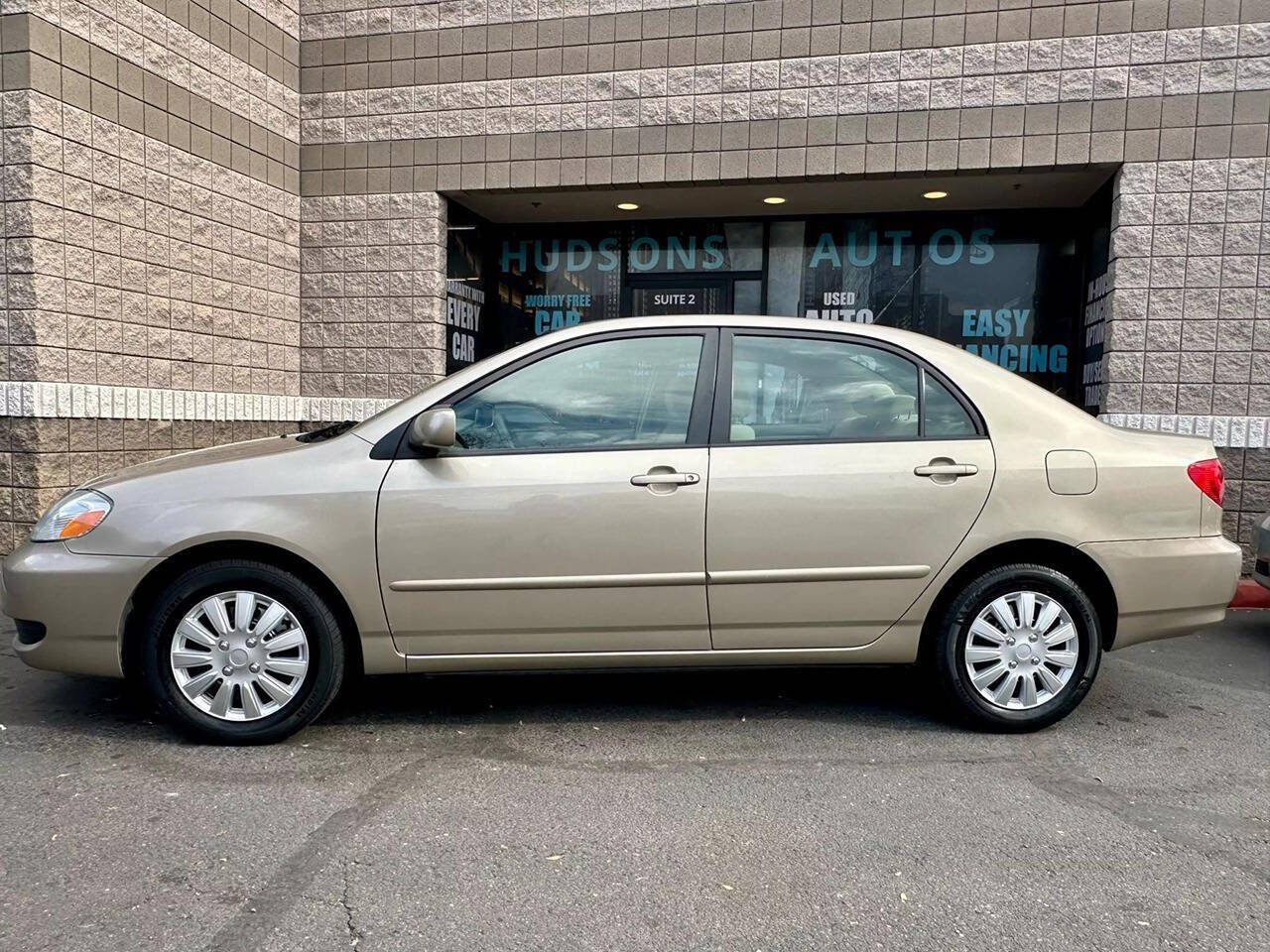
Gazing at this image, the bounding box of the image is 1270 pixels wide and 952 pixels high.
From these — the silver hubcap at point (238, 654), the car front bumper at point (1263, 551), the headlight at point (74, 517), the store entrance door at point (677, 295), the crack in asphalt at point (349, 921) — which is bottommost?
the crack in asphalt at point (349, 921)

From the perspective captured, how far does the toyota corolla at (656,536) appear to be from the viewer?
3629 mm

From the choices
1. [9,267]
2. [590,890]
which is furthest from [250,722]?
[9,267]

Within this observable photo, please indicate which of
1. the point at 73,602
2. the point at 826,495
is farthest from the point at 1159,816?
the point at 73,602

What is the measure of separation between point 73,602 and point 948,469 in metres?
3.49

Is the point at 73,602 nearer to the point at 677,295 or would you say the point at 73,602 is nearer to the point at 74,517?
the point at 74,517

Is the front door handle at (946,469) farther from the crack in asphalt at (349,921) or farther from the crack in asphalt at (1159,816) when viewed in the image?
the crack in asphalt at (349,921)

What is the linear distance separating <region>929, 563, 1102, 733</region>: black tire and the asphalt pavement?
13 cm

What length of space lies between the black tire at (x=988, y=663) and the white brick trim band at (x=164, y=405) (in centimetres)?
607

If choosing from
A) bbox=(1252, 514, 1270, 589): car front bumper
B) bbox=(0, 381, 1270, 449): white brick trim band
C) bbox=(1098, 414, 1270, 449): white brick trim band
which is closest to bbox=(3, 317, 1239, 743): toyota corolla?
bbox=(1252, 514, 1270, 589): car front bumper

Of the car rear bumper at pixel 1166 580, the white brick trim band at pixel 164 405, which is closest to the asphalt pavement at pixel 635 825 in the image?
the car rear bumper at pixel 1166 580

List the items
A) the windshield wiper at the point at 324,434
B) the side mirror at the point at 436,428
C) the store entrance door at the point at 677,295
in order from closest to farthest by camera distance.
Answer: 1. the side mirror at the point at 436,428
2. the windshield wiper at the point at 324,434
3. the store entrance door at the point at 677,295

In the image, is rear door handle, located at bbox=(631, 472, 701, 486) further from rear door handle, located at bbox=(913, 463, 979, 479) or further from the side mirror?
rear door handle, located at bbox=(913, 463, 979, 479)

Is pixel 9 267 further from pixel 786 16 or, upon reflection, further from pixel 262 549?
pixel 786 16

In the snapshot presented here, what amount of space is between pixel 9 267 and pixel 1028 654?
682 centimetres
